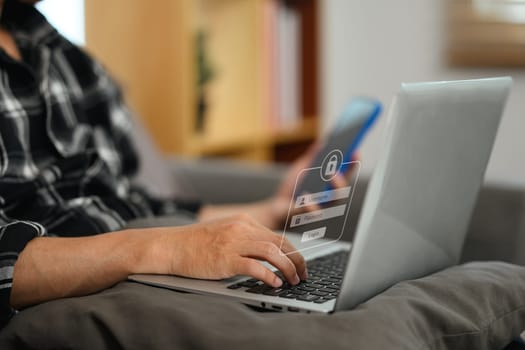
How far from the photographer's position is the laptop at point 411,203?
0.67 m

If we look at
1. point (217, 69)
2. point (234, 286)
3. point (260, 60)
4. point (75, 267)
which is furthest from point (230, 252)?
point (260, 60)

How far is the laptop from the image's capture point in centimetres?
67

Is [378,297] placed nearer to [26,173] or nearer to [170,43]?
[26,173]

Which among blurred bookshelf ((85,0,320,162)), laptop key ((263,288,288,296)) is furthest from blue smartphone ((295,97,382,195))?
blurred bookshelf ((85,0,320,162))

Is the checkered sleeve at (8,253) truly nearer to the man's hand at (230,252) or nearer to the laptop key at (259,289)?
the man's hand at (230,252)

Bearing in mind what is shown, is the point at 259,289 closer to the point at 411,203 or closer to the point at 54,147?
the point at 411,203

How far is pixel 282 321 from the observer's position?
2.21ft

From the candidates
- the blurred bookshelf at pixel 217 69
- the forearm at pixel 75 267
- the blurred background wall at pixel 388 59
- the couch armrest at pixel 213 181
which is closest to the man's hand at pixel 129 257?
the forearm at pixel 75 267

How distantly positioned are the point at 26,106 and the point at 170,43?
103 centimetres

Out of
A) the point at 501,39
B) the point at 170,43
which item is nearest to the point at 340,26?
the point at 501,39

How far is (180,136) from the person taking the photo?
2035 millimetres
